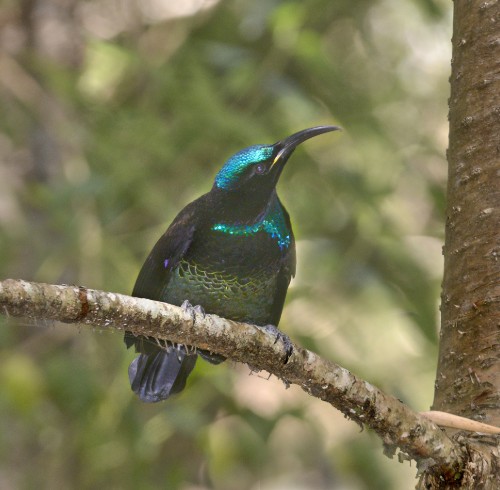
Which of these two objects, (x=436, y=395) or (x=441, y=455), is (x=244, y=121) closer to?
(x=436, y=395)

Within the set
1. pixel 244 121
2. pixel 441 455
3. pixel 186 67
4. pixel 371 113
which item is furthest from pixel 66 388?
pixel 441 455

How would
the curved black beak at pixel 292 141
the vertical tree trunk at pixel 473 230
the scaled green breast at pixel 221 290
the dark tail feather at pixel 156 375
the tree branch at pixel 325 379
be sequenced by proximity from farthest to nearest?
1. the scaled green breast at pixel 221 290
2. the dark tail feather at pixel 156 375
3. the curved black beak at pixel 292 141
4. the vertical tree trunk at pixel 473 230
5. the tree branch at pixel 325 379

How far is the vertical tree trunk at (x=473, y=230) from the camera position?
1949 millimetres

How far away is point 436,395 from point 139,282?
874mm

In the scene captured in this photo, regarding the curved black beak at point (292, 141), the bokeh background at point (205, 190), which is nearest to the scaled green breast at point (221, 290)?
the curved black beak at point (292, 141)

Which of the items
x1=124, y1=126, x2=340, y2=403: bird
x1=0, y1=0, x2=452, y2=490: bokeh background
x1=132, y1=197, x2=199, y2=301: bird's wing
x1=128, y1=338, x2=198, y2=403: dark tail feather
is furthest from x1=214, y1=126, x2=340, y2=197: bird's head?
x1=0, y1=0, x2=452, y2=490: bokeh background

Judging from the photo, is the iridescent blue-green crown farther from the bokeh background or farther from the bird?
the bokeh background

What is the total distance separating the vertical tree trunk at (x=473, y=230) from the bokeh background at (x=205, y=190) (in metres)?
1.44

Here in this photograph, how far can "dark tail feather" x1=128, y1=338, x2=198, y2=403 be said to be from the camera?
95.8 inches

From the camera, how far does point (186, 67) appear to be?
4457 mm

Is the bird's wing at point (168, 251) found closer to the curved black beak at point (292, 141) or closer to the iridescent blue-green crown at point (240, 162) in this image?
the iridescent blue-green crown at point (240, 162)

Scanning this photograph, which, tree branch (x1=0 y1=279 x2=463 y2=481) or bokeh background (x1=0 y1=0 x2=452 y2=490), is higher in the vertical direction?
bokeh background (x1=0 y1=0 x2=452 y2=490)

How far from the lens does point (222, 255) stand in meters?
2.49

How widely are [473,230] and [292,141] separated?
1.80ft
